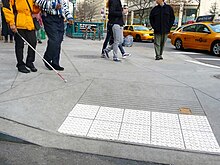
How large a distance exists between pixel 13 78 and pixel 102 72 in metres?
2.07

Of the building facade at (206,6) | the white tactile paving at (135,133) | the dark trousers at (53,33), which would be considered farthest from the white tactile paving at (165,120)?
the building facade at (206,6)

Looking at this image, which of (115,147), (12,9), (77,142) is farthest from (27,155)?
(12,9)

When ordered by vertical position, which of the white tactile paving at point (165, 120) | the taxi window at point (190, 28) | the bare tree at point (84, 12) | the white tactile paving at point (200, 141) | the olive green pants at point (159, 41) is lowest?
the white tactile paving at point (200, 141)

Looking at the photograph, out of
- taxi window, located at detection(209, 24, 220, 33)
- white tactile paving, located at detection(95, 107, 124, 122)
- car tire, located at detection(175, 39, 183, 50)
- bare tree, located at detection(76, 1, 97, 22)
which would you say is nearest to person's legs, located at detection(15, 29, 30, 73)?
white tactile paving, located at detection(95, 107, 124, 122)

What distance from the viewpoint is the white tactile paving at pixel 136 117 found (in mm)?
3662

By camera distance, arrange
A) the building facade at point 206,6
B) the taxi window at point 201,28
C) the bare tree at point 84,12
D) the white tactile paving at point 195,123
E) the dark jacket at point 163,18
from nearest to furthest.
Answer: the white tactile paving at point 195,123, the dark jacket at point 163,18, the taxi window at point 201,28, the building facade at point 206,6, the bare tree at point 84,12

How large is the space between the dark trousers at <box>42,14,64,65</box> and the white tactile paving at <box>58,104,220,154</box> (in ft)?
7.69

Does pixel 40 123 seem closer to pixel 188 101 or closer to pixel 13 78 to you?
pixel 13 78

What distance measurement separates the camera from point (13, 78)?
5316mm

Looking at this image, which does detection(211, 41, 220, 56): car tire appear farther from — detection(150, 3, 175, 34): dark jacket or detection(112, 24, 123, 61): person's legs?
detection(112, 24, 123, 61): person's legs

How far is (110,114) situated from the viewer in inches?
152

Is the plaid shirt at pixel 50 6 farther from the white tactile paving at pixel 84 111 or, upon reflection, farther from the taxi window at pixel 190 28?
the taxi window at pixel 190 28

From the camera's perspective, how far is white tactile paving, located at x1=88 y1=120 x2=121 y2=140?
10.7 feet

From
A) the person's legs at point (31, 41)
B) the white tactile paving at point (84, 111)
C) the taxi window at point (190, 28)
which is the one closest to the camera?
the white tactile paving at point (84, 111)
